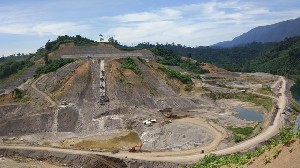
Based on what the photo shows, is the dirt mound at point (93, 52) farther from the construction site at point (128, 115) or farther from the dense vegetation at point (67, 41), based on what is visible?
the construction site at point (128, 115)

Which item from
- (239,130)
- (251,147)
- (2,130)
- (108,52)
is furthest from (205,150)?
(108,52)

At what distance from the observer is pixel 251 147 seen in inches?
2144

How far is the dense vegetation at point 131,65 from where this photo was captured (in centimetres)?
9200

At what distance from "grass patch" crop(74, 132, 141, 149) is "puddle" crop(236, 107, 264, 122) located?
25.6m

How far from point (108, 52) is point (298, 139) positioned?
109 metres

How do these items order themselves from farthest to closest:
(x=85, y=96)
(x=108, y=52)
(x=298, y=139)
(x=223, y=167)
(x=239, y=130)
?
(x=108, y=52) < (x=85, y=96) < (x=239, y=130) < (x=223, y=167) < (x=298, y=139)

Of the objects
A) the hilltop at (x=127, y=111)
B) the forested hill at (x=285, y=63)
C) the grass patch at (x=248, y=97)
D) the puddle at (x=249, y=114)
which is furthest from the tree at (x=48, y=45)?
the puddle at (x=249, y=114)

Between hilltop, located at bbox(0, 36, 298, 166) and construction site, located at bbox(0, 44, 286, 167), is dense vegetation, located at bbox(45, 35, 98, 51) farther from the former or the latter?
construction site, located at bbox(0, 44, 286, 167)

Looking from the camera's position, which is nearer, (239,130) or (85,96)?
(239,130)

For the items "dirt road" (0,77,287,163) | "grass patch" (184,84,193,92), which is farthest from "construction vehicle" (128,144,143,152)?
"grass patch" (184,84,193,92)

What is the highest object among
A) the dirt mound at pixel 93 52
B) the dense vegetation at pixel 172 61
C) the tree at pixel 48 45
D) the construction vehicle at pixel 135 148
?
the tree at pixel 48 45

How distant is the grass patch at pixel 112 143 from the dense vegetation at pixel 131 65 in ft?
101

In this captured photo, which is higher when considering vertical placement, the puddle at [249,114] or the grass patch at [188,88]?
the grass patch at [188,88]

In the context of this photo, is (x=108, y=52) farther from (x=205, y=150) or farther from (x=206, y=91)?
(x=205, y=150)
